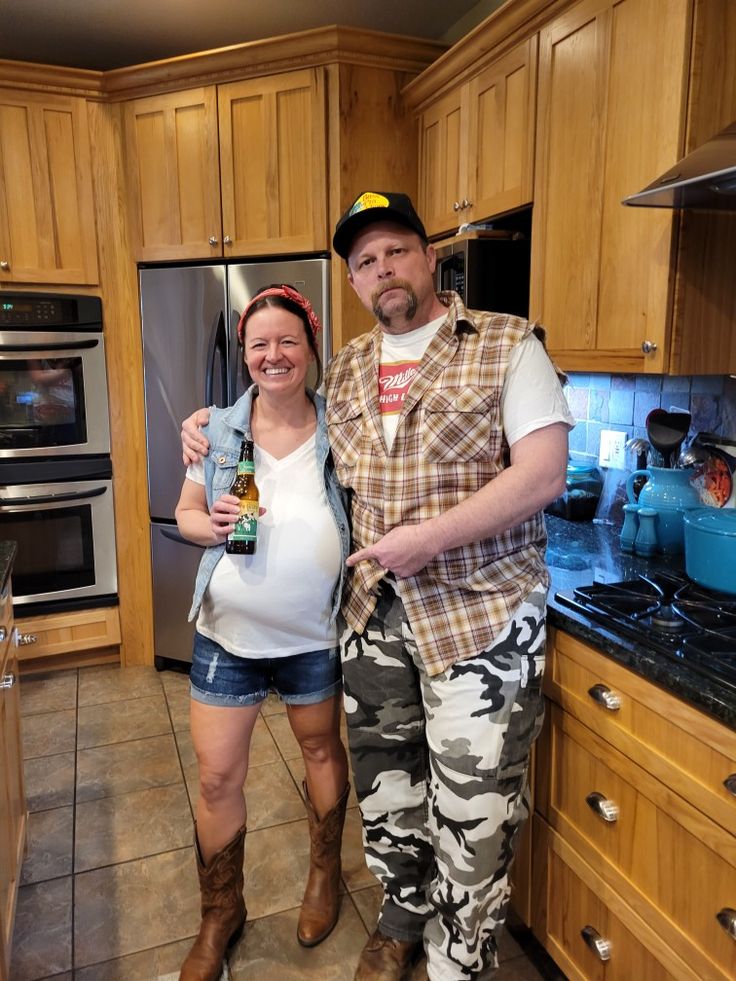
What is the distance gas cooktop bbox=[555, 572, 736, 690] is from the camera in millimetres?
1199

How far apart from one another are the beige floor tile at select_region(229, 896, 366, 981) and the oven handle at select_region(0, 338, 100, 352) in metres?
2.28

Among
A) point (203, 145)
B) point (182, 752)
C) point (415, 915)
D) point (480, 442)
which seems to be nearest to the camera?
point (480, 442)

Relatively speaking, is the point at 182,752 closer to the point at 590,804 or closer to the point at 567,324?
the point at 590,804

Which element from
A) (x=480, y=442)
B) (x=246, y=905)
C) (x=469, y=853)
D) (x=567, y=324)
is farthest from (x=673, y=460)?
(x=246, y=905)

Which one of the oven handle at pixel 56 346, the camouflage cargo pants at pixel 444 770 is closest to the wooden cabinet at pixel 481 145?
the camouflage cargo pants at pixel 444 770

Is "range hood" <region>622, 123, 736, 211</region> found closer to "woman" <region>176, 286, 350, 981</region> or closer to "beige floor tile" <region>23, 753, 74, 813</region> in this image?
"woman" <region>176, 286, 350, 981</region>

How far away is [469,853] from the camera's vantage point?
139 centimetres

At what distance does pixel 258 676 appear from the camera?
159cm

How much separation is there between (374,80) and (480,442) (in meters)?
1.96

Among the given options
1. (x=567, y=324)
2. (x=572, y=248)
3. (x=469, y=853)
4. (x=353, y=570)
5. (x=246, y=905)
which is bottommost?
(x=246, y=905)

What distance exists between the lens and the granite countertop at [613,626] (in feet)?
3.67

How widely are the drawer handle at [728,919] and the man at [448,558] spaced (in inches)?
15.5

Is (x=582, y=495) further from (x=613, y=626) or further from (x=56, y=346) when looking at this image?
(x=56, y=346)

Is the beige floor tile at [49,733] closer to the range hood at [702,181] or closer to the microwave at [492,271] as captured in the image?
the microwave at [492,271]
